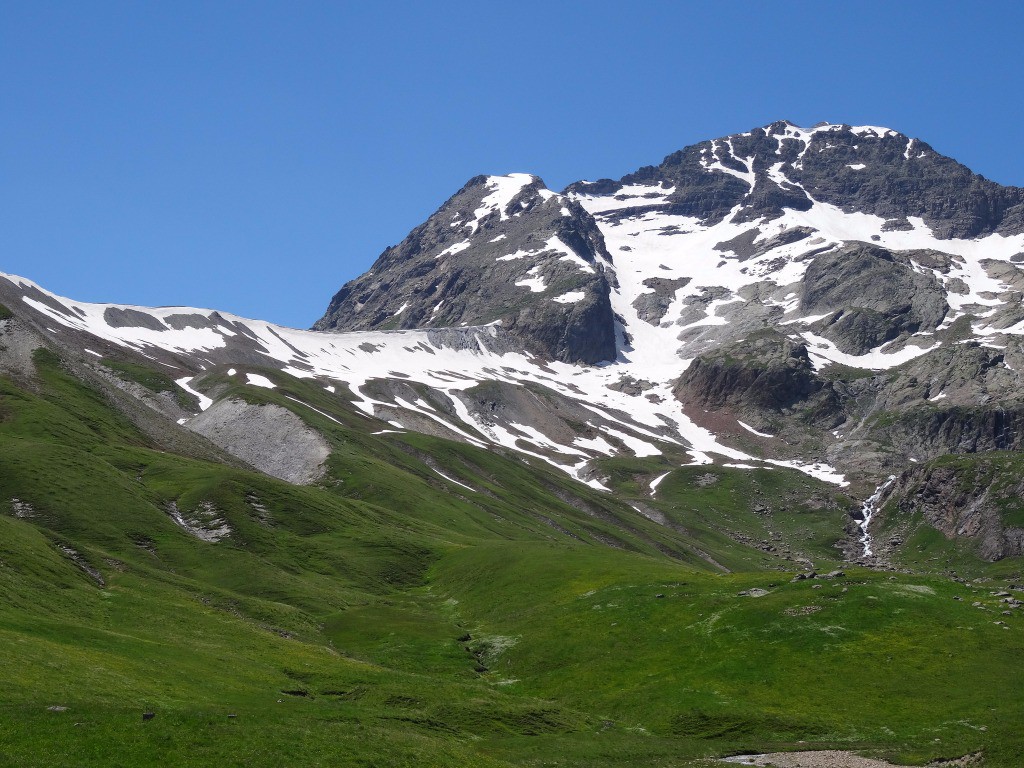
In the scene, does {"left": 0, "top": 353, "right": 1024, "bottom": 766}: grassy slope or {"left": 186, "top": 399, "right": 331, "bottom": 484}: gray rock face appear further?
{"left": 186, "top": 399, "right": 331, "bottom": 484}: gray rock face

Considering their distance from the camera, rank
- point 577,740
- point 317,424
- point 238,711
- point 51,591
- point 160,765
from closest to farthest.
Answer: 1. point 160,765
2. point 238,711
3. point 577,740
4. point 51,591
5. point 317,424

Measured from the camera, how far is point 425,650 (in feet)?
252

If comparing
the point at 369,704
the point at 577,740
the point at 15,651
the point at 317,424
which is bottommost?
the point at 15,651

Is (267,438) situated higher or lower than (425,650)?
higher

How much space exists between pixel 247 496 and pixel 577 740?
76.1m

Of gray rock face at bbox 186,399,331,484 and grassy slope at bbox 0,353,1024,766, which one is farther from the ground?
gray rock face at bbox 186,399,331,484

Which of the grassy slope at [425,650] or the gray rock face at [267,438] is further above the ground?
the gray rock face at [267,438]

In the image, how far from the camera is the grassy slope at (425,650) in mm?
42938

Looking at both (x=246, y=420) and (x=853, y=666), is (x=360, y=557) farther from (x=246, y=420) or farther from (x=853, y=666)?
(x=246, y=420)

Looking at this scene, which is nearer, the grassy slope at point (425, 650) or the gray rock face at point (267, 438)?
the grassy slope at point (425, 650)

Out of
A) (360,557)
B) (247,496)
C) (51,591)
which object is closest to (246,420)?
(247,496)

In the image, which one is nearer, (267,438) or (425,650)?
(425,650)

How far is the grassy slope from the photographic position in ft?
141

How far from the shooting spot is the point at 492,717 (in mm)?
54531
